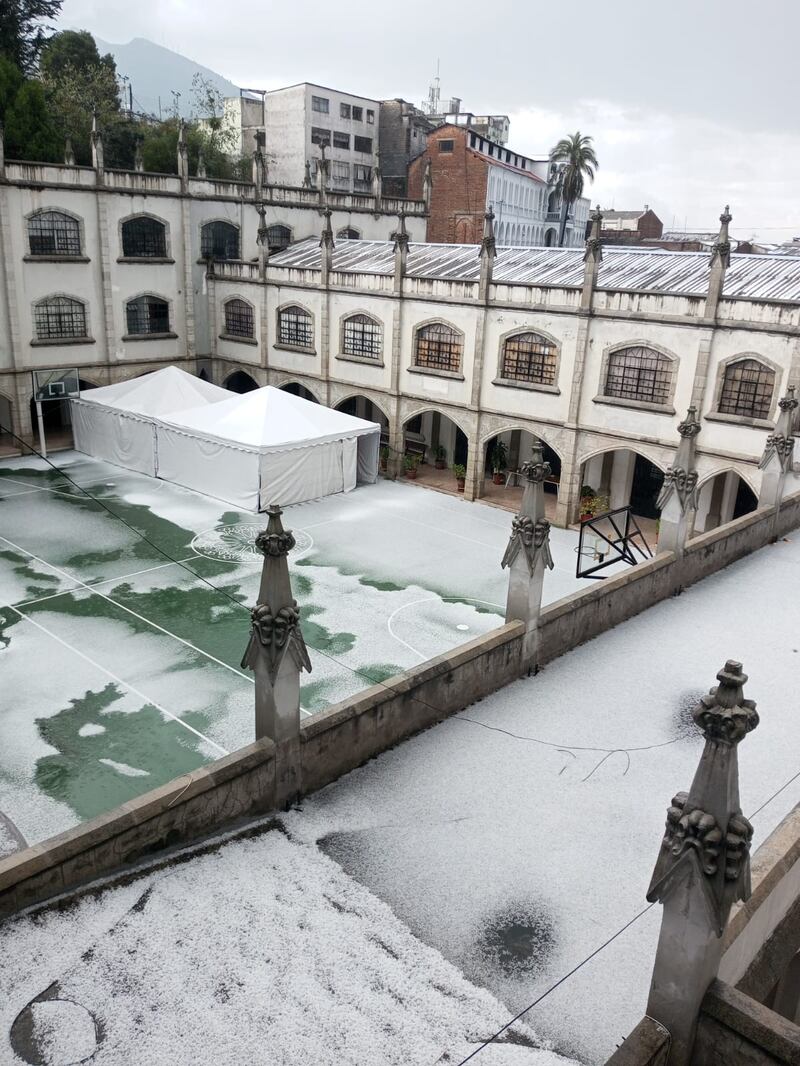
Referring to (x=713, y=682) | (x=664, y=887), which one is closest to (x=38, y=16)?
(x=713, y=682)

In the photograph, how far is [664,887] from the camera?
7.28 metres

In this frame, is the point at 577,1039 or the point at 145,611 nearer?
the point at 577,1039

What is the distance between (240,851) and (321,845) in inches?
41.2

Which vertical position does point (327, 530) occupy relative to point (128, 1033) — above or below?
below

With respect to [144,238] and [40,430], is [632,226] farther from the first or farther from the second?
[40,430]

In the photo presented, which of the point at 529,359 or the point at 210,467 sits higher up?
the point at 529,359

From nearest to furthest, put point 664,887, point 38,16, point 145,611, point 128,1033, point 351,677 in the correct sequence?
point 664,887 → point 128,1033 → point 351,677 → point 145,611 → point 38,16

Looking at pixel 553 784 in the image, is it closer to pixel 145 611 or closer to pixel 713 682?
pixel 713 682

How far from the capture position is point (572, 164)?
243 feet

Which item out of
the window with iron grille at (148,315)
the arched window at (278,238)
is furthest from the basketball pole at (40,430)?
the arched window at (278,238)

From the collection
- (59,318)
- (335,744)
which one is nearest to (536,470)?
(335,744)

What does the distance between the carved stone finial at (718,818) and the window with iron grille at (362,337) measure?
32.7 metres

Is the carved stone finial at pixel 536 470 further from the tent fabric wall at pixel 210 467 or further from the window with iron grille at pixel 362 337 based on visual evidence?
the window with iron grille at pixel 362 337

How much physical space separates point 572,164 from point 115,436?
5355 centimetres
